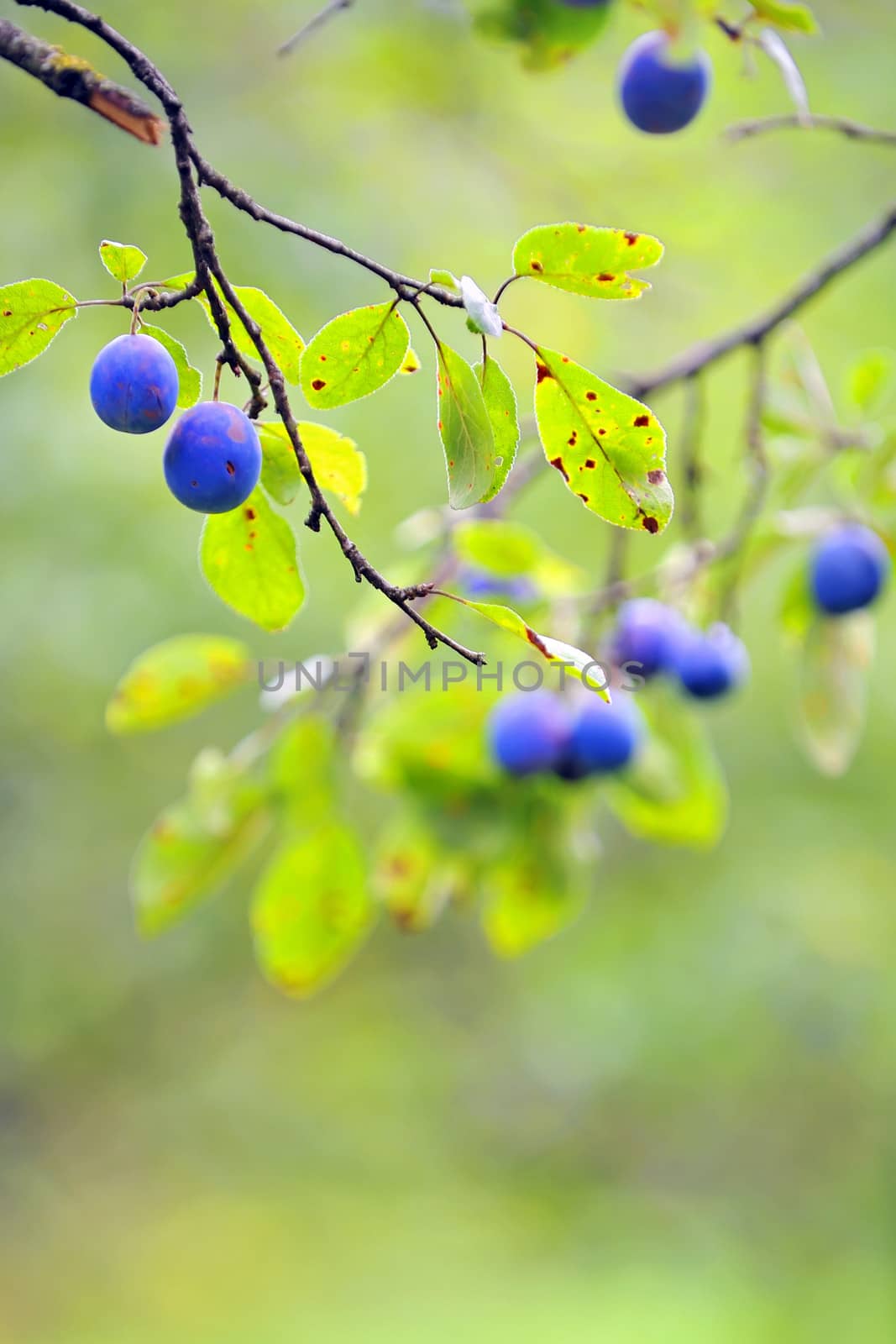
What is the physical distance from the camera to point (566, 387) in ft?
2.51

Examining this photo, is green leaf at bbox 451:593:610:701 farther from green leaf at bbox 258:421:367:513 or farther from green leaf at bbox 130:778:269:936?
green leaf at bbox 130:778:269:936

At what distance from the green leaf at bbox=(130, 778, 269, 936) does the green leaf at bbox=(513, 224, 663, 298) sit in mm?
883

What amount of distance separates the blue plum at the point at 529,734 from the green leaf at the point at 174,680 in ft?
1.20

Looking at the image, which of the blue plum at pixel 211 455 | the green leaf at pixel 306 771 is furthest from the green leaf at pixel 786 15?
the green leaf at pixel 306 771

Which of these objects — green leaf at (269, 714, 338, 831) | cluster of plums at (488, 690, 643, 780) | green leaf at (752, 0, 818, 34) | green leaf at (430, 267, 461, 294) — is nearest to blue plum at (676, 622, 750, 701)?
cluster of plums at (488, 690, 643, 780)

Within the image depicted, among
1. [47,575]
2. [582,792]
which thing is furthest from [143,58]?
[47,575]

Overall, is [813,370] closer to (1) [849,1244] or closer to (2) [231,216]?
(2) [231,216]

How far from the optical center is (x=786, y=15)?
102cm

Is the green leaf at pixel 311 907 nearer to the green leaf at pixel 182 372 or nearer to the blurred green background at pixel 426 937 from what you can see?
the blurred green background at pixel 426 937

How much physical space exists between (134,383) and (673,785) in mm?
1091

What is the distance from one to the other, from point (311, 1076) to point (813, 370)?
541 cm

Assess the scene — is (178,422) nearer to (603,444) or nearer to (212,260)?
(212,260)

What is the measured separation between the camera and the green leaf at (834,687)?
156 cm

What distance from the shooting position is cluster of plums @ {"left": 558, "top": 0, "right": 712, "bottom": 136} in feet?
3.86
